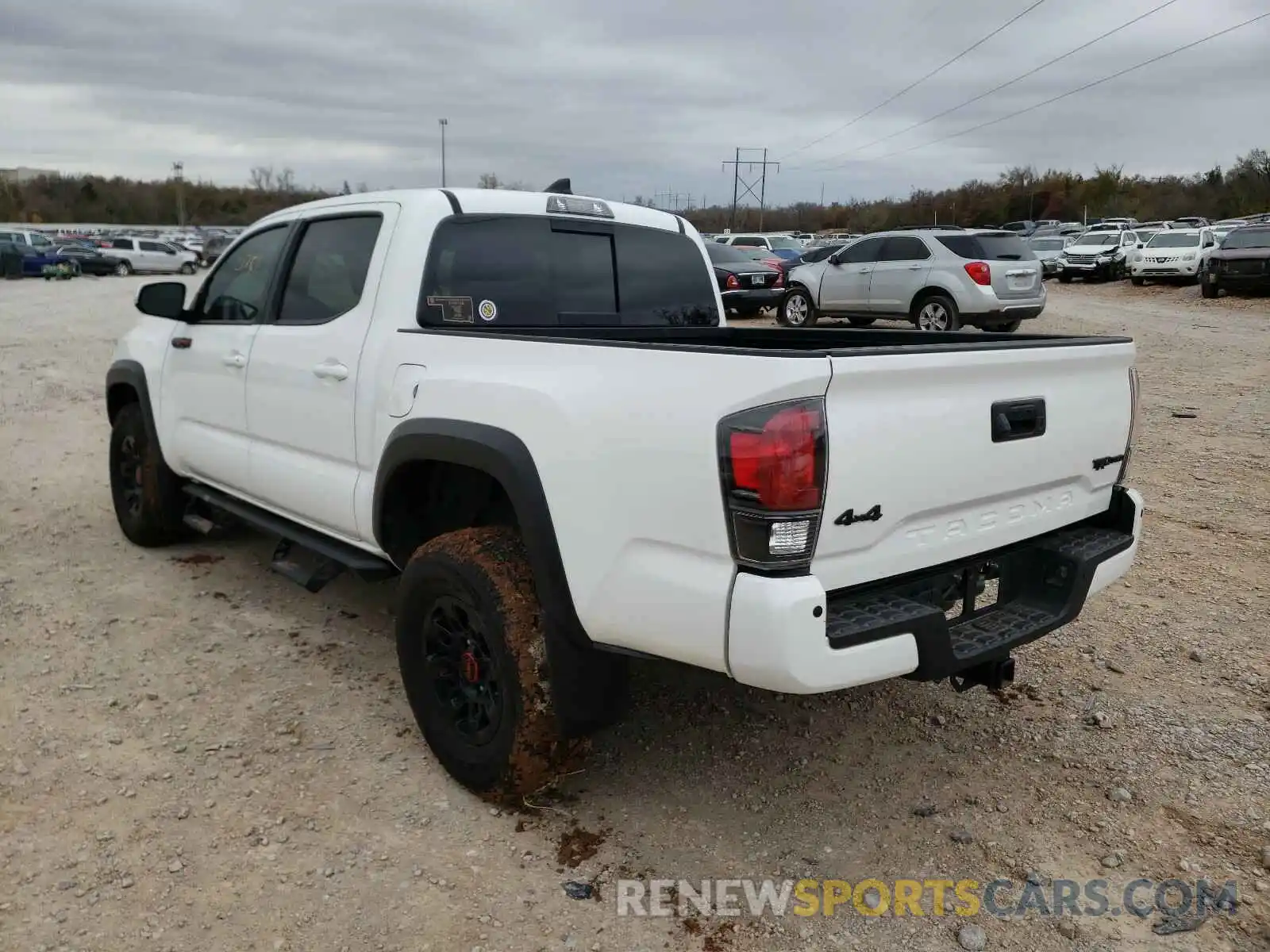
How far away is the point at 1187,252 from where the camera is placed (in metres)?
25.4

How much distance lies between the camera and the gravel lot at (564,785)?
8.51 ft

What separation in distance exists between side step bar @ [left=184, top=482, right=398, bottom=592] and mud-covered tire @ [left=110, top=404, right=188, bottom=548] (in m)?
0.77

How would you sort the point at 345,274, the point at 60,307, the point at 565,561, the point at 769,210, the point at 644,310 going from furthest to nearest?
1. the point at 769,210
2. the point at 60,307
3. the point at 644,310
4. the point at 345,274
5. the point at 565,561

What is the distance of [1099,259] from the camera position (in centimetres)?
2927

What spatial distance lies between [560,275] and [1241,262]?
2243 cm

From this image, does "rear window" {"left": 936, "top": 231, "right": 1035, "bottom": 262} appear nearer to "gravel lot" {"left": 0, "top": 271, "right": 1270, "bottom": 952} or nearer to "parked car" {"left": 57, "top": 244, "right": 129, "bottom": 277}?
"gravel lot" {"left": 0, "top": 271, "right": 1270, "bottom": 952}

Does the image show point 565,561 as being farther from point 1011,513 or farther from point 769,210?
point 769,210

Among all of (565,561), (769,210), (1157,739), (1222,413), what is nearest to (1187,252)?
(1222,413)

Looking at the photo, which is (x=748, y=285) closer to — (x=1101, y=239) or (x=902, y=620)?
(x=902, y=620)

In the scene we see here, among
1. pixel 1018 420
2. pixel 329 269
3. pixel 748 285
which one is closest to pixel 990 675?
pixel 1018 420

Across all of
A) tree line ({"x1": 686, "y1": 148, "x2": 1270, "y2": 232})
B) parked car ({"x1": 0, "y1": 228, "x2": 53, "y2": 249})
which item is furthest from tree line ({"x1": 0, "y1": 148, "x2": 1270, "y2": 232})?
parked car ({"x1": 0, "y1": 228, "x2": 53, "y2": 249})

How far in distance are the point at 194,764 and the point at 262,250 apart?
2351mm

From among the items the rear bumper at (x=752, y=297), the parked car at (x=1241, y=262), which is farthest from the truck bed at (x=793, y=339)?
the parked car at (x=1241, y=262)

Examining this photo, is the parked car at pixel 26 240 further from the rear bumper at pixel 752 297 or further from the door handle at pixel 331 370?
the door handle at pixel 331 370
